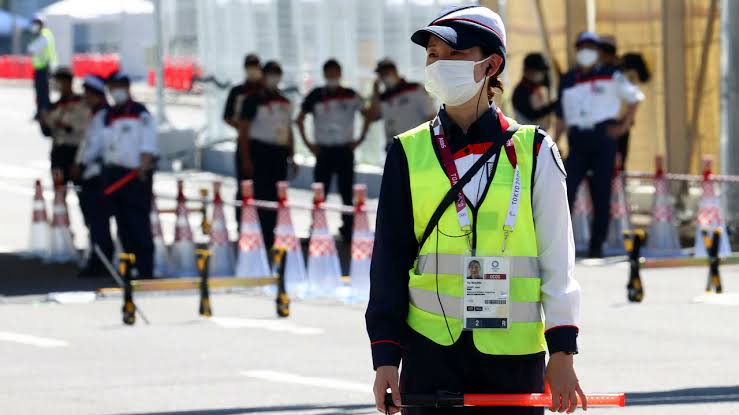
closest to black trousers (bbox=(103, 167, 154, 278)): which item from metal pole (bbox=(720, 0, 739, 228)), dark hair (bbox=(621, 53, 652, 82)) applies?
metal pole (bbox=(720, 0, 739, 228))

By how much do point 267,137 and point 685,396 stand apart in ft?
29.4

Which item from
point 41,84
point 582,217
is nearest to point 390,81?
point 582,217

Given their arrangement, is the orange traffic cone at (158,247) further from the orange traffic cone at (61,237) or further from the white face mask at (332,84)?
the white face mask at (332,84)

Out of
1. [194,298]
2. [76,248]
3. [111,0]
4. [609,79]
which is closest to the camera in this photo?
[194,298]

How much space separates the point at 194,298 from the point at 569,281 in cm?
1044

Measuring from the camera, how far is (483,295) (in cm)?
521

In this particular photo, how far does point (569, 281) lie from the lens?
524 centimetres

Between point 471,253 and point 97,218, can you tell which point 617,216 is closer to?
point 97,218

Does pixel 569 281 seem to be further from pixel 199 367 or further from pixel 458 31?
pixel 199 367

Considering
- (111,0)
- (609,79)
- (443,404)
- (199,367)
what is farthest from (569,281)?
(111,0)

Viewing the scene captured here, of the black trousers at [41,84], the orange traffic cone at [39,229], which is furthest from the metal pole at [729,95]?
the black trousers at [41,84]

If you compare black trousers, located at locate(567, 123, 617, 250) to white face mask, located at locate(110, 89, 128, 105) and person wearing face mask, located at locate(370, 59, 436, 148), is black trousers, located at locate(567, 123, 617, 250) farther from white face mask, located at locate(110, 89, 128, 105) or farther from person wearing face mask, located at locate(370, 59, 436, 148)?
white face mask, located at locate(110, 89, 128, 105)

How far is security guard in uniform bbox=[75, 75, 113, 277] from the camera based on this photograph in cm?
1630

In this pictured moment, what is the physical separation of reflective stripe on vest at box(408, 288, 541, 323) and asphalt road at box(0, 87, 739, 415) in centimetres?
445
